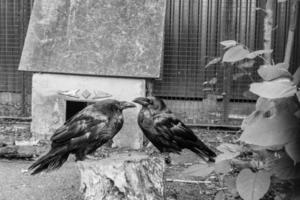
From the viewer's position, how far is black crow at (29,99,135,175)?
436 centimetres

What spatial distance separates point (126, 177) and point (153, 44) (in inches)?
99.4

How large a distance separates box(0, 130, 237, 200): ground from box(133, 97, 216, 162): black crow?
35cm

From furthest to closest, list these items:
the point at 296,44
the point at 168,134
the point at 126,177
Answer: the point at 296,44
the point at 168,134
the point at 126,177

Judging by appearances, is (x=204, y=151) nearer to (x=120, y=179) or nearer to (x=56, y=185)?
(x=120, y=179)

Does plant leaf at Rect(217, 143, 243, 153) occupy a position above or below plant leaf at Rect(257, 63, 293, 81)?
below

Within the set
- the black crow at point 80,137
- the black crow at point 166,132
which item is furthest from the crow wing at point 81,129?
the black crow at point 166,132

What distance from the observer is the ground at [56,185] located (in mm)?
4754

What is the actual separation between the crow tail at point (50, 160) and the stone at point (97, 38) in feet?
6.33

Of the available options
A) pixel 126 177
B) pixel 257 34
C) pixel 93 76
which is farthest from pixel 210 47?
pixel 126 177

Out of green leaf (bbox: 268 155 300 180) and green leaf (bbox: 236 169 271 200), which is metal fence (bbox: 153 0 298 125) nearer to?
green leaf (bbox: 236 169 271 200)

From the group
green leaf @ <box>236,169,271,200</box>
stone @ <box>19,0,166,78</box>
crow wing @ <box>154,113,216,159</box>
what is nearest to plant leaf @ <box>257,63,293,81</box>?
green leaf @ <box>236,169,271,200</box>

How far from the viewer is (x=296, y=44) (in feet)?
26.3

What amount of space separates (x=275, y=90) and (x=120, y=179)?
2350 millimetres

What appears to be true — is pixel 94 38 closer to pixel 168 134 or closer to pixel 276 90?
pixel 168 134
